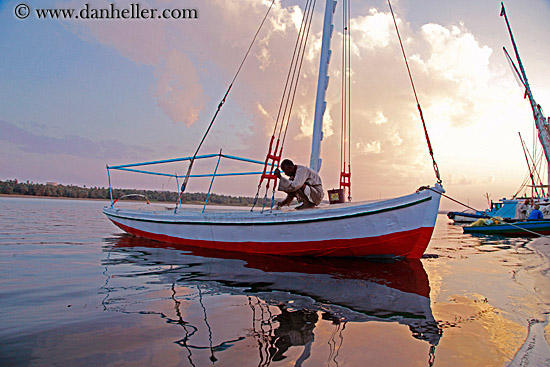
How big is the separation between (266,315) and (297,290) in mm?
1179

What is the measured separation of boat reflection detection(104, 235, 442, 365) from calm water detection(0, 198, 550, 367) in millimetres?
17

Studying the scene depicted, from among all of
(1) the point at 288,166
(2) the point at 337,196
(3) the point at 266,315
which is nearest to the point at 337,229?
(1) the point at 288,166

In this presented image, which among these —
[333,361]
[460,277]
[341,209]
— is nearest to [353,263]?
[341,209]

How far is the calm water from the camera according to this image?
2.35 metres

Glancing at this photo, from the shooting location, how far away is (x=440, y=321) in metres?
3.19

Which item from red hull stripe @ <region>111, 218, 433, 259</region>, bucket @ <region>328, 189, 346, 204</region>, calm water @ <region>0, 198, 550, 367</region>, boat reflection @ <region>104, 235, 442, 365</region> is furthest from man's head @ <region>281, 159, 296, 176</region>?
calm water @ <region>0, 198, 550, 367</region>

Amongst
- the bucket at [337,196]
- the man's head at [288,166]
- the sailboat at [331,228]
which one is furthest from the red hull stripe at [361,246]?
the bucket at [337,196]

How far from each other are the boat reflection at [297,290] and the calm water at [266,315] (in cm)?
2

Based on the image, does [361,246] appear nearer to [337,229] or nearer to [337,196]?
[337,229]

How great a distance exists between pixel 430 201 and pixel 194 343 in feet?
17.2

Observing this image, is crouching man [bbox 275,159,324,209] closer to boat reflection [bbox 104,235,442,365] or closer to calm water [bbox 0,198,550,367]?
boat reflection [bbox 104,235,442,365]

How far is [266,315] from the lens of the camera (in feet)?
10.6

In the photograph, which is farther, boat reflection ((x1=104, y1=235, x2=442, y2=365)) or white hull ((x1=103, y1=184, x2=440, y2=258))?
white hull ((x1=103, y1=184, x2=440, y2=258))

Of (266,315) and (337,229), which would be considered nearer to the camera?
(266,315)
